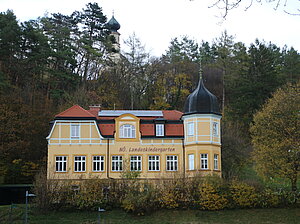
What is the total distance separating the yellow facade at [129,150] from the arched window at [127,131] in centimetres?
8

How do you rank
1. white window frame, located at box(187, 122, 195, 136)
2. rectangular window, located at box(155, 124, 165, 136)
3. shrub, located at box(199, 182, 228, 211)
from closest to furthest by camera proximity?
shrub, located at box(199, 182, 228, 211)
white window frame, located at box(187, 122, 195, 136)
rectangular window, located at box(155, 124, 165, 136)

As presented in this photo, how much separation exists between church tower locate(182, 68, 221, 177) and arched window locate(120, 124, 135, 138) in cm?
406

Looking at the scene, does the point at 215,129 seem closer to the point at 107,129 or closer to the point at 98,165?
the point at 107,129

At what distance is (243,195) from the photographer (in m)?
27.1

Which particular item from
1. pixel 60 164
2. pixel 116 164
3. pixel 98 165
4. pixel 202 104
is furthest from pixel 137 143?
pixel 60 164

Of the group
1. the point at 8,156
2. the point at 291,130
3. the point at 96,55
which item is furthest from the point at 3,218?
the point at 96,55

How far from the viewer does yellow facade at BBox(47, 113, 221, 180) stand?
3281cm

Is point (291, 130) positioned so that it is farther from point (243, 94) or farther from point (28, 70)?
point (28, 70)

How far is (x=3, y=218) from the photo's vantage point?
24281 mm

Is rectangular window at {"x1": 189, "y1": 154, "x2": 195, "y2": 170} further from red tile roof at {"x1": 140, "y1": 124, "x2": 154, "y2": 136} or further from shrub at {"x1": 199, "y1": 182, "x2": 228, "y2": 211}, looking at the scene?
shrub at {"x1": 199, "y1": 182, "x2": 228, "y2": 211}

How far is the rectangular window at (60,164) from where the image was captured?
32.8 metres

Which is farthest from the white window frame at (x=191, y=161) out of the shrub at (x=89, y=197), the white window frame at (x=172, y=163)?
the shrub at (x=89, y=197)

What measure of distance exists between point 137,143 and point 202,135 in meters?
4.92

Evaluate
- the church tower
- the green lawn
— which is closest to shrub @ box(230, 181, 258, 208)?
the green lawn
